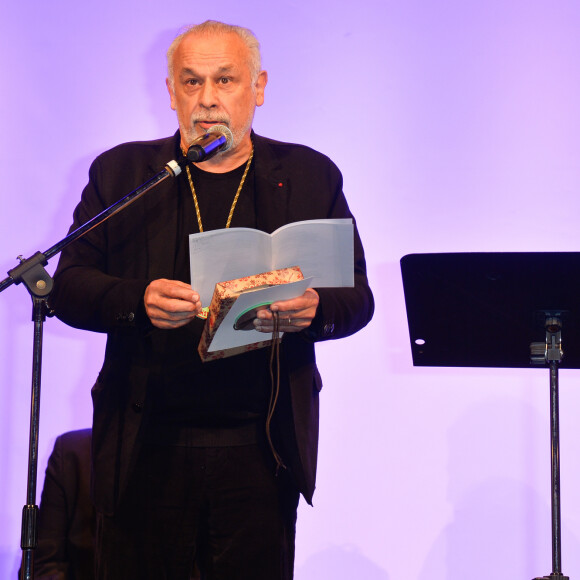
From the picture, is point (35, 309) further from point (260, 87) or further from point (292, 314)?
point (260, 87)

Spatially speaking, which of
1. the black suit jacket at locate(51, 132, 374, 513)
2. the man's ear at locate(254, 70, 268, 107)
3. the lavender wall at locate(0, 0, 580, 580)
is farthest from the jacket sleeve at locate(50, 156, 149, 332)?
the lavender wall at locate(0, 0, 580, 580)

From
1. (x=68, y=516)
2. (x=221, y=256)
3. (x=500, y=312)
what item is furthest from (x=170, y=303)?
(x=68, y=516)

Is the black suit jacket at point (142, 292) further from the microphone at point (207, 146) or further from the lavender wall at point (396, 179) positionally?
the lavender wall at point (396, 179)

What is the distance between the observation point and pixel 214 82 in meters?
2.14

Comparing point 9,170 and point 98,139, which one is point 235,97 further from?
point 9,170

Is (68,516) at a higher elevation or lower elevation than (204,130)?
lower

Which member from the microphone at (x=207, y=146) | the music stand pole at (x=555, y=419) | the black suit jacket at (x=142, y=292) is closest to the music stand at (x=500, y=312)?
the music stand pole at (x=555, y=419)

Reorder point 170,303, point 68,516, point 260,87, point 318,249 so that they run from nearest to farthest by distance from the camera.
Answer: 1. point 170,303
2. point 318,249
3. point 260,87
4. point 68,516

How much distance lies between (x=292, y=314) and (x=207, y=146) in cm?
38

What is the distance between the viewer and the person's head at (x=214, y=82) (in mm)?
2102

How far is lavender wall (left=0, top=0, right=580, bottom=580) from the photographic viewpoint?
2873 millimetres

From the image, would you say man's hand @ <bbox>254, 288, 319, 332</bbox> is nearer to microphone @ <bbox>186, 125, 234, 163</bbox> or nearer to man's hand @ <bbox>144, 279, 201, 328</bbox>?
man's hand @ <bbox>144, 279, 201, 328</bbox>

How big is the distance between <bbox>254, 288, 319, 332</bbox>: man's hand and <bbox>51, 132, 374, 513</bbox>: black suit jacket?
48 mm

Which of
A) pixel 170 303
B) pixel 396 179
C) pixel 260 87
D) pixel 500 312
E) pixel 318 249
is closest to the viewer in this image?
pixel 170 303
